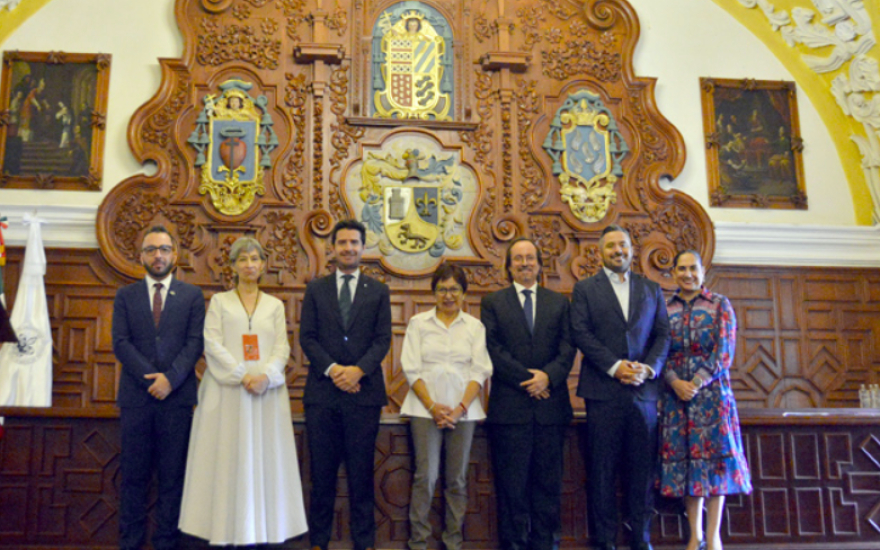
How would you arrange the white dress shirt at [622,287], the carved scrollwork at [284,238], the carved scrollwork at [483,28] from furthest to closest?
the carved scrollwork at [483,28] < the carved scrollwork at [284,238] < the white dress shirt at [622,287]

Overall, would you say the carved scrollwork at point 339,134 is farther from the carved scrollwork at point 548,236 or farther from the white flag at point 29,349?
the white flag at point 29,349

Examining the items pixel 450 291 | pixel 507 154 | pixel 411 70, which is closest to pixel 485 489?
pixel 450 291

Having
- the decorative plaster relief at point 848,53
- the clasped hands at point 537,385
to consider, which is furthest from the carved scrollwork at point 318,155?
the decorative plaster relief at point 848,53

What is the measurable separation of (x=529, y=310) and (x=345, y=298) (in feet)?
3.44

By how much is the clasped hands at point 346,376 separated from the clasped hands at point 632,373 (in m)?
1.39

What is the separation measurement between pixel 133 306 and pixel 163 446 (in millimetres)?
777

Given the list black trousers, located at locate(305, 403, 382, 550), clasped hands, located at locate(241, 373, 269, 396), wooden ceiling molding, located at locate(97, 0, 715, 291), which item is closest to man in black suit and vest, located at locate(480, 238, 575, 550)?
black trousers, located at locate(305, 403, 382, 550)

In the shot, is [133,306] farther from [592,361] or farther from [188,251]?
[592,361]

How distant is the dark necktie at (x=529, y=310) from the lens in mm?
Answer: 4414

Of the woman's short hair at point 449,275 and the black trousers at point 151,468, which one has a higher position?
the woman's short hair at point 449,275

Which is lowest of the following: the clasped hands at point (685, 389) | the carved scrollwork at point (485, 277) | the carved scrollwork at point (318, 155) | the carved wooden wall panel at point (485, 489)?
the carved wooden wall panel at point (485, 489)

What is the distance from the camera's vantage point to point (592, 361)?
4297mm

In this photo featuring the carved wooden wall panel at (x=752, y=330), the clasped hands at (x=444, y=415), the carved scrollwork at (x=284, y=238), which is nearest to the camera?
the clasped hands at (x=444, y=415)

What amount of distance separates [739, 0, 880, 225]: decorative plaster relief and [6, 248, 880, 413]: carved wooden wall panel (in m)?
0.89
